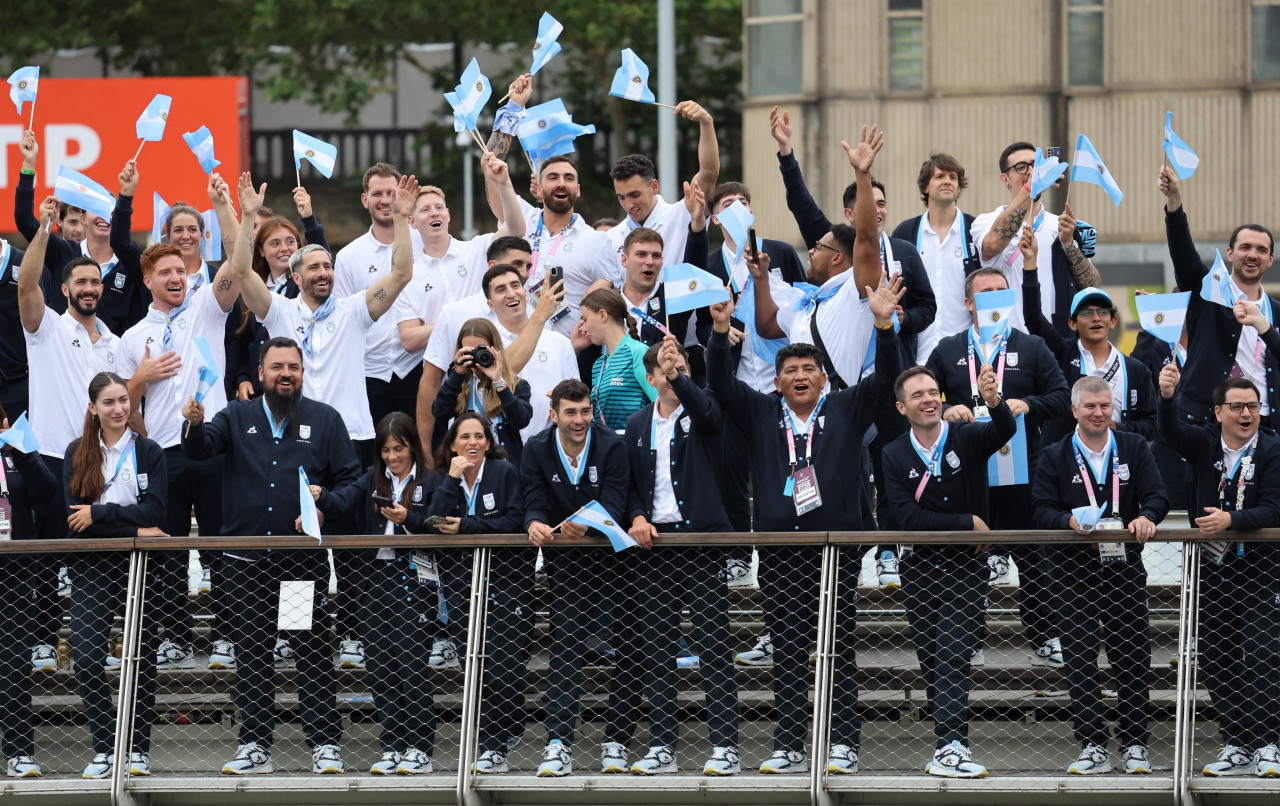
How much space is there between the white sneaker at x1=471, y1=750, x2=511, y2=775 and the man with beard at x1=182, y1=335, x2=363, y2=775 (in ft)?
2.36

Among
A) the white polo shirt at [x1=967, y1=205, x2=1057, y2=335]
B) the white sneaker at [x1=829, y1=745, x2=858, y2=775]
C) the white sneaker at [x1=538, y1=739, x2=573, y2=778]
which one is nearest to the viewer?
the white sneaker at [x1=829, y1=745, x2=858, y2=775]

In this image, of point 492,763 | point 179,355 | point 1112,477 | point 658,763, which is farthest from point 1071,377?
point 179,355

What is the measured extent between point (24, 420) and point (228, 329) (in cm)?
181

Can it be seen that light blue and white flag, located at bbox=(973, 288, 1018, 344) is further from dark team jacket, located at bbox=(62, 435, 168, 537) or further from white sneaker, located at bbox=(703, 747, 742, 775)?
dark team jacket, located at bbox=(62, 435, 168, 537)

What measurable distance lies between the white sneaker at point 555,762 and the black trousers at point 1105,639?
243cm

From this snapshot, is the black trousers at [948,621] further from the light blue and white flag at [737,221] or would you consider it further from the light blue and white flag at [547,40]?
the light blue and white flag at [547,40]

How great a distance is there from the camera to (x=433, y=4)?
3005 centimetres

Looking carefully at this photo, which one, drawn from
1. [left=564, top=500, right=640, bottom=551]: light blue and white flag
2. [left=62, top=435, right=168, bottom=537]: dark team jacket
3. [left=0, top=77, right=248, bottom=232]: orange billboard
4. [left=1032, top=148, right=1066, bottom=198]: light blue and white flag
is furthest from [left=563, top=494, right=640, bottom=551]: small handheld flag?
[left=0, top=77, right=248, bottom=232]: orange billboard

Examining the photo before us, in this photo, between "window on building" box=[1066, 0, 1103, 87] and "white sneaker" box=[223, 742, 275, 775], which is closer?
"white sneaker" box=[223, 742, 275, 775]

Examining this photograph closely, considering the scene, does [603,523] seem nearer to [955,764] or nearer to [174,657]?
[955,764]

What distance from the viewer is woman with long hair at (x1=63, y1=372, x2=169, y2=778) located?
862 centimetres

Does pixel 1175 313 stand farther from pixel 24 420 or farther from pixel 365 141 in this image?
pixel 365 141

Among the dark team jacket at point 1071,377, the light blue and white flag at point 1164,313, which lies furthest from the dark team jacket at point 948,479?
the light blue and white flag at point 1164,313

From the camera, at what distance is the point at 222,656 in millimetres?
9141
